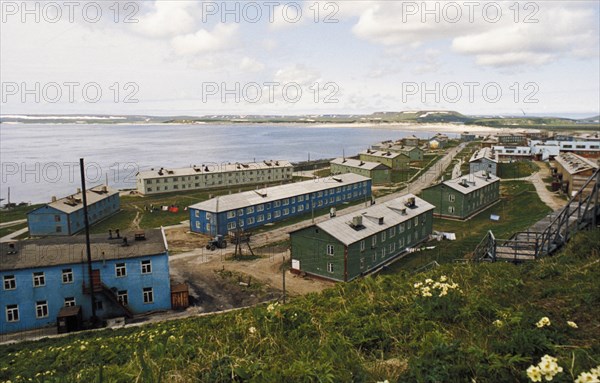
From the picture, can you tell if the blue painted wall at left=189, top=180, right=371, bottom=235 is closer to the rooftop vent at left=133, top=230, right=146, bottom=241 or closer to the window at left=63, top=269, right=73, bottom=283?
the rooftop vent at left=133, top=230, right=146, bottom=241

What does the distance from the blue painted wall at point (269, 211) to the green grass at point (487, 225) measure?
1882 cm

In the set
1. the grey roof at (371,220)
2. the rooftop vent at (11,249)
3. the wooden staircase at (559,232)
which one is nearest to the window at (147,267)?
the rooftop vent at (11,249)

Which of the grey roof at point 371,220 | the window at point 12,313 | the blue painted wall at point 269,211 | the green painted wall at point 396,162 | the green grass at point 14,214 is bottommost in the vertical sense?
the window at point 12,313

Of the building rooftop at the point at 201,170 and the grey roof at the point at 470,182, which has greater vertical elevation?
the building rooftop at the point at 201,170

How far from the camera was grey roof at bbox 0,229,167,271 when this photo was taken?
29.0 m

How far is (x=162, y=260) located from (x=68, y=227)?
3121 centimetres

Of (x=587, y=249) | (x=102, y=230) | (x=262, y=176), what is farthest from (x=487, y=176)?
(x=102, y=230)

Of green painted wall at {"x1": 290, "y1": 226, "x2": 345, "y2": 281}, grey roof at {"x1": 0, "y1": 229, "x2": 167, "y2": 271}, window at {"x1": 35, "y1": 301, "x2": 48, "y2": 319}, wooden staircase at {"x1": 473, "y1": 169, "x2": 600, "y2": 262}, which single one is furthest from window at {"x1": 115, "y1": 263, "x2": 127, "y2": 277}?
wooden staircase at {"x1": 473, "y1": 169, "x2": 600, "y2": 262}

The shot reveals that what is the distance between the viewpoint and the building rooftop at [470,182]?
5794cm

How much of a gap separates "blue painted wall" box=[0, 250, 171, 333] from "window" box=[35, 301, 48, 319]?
18 cm

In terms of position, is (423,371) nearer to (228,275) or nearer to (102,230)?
(228,275)

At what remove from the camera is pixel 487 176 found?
219ft

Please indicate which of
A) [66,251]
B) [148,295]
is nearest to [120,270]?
[148,295]

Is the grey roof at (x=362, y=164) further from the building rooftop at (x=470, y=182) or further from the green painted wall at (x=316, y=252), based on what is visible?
the green painted wall at (x=316, y=252)
